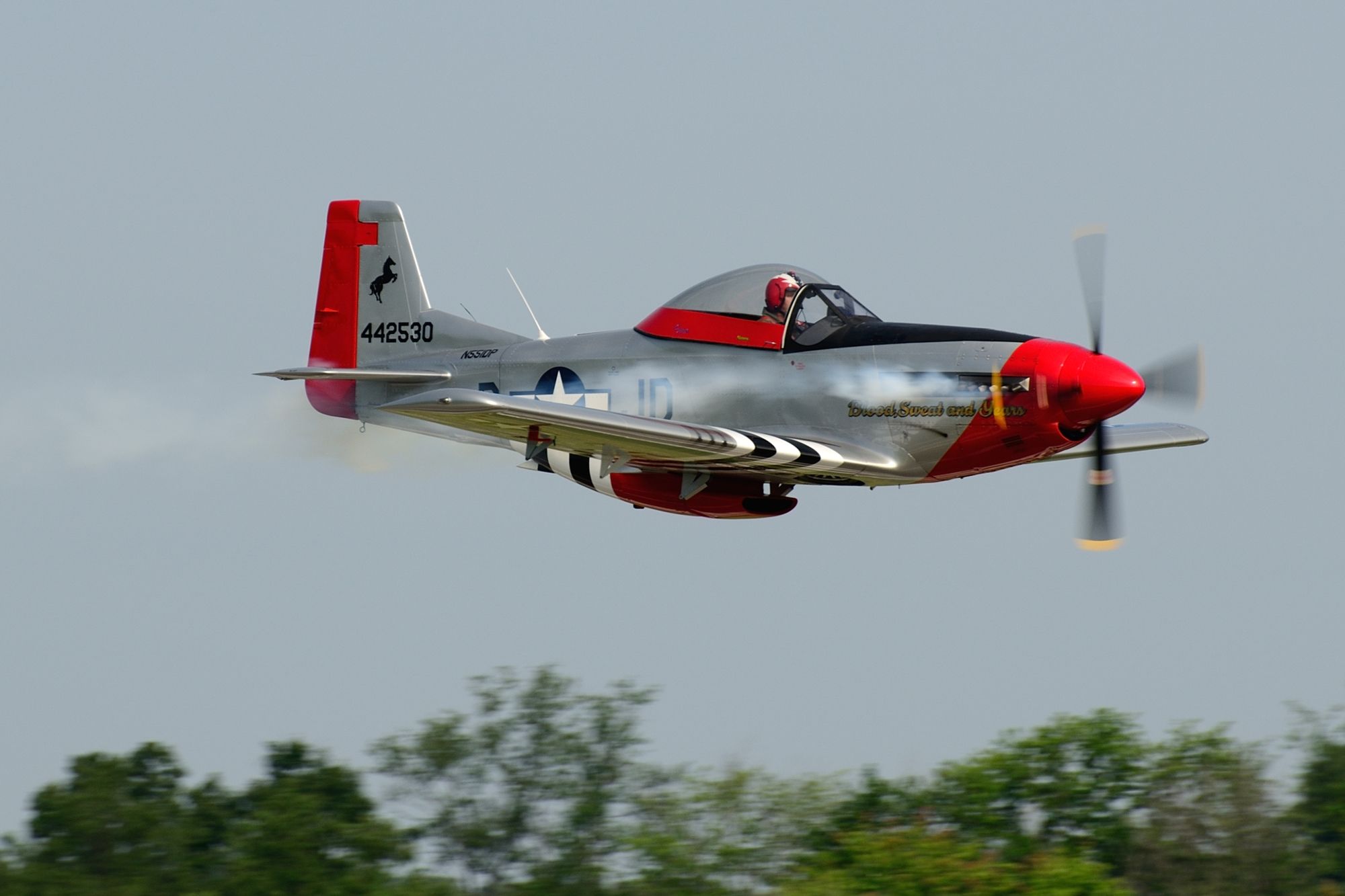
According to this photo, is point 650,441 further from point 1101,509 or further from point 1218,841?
point 1218,841

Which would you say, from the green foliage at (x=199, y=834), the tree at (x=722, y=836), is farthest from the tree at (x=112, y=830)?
the tree at (x=722, y=836)

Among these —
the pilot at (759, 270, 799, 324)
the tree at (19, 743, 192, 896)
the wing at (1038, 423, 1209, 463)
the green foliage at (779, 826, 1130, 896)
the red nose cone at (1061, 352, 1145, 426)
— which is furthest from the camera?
the tree at (19, 743, 192, 896)

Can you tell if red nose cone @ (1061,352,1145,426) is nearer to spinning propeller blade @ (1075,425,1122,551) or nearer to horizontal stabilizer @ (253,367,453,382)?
spinning propeller blade @ (1075,425,1122,551)

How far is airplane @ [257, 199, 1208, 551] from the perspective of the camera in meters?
14.5

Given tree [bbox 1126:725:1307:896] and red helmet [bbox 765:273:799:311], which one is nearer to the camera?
red helmet [bbox 765:273:799:311]

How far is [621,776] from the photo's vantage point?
28.7m

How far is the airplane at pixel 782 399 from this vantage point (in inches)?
570

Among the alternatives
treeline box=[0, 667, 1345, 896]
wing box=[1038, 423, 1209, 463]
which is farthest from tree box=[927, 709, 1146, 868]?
wing box=[1038, 423, 1209, 463]

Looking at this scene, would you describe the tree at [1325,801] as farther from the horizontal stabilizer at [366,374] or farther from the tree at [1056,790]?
the horizontal stabilizer at [366,374]

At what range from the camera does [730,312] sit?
15797mm

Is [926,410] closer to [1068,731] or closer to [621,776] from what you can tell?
[621,776]

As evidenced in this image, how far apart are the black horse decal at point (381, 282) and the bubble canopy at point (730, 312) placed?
3960 mm

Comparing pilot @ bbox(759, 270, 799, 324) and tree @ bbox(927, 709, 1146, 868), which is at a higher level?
pilot @ bbox(759, 270, 799, 324)

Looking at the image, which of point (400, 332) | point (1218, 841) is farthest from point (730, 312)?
point (1218, 841)
